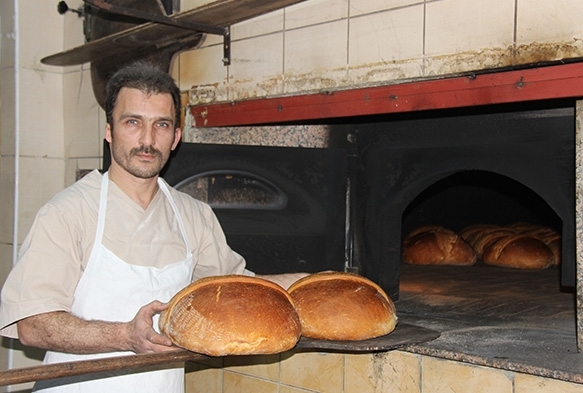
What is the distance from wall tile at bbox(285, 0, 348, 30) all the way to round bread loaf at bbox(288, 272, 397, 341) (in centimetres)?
109

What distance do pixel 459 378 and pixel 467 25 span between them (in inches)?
43.8

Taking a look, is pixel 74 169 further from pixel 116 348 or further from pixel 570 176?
pixel 570 176

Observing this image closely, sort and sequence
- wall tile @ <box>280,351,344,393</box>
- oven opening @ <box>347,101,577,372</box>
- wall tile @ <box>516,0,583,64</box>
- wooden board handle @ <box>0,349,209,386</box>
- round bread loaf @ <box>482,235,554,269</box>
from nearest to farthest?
wooden board handle @ <box>0,349,209,386</box>
wall tile @ <box>516,0,583,64</box>
oven opening @ <box>347,101,577,372</box>
wall tile @ <box>280,351,344,393</box>
round bread loaf @ <box>482,235,554,269</box>

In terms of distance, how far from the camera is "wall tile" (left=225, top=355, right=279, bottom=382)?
262 centimetres

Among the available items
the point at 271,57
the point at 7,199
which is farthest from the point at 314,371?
the point at 7,199

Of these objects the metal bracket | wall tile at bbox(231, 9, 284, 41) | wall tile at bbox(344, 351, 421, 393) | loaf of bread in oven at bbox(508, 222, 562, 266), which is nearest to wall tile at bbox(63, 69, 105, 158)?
the metal bracket

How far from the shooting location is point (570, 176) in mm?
2250

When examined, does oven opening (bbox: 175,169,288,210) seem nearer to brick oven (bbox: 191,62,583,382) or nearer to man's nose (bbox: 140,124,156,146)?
brick oven (bbox: 191,62,583,382)

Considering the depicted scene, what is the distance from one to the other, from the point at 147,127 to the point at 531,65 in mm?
1170

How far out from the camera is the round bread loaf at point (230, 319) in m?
1.66

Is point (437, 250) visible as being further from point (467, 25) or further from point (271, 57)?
point (467, 25)

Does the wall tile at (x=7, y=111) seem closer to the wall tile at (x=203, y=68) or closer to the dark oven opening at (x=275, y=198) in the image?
the wall tile at (x=203, y=68)

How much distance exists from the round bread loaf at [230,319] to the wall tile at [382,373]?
23.8 inches

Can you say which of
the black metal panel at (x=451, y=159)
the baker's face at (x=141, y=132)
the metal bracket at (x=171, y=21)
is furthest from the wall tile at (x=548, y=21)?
the metal bracket at (x=171, y=21)
